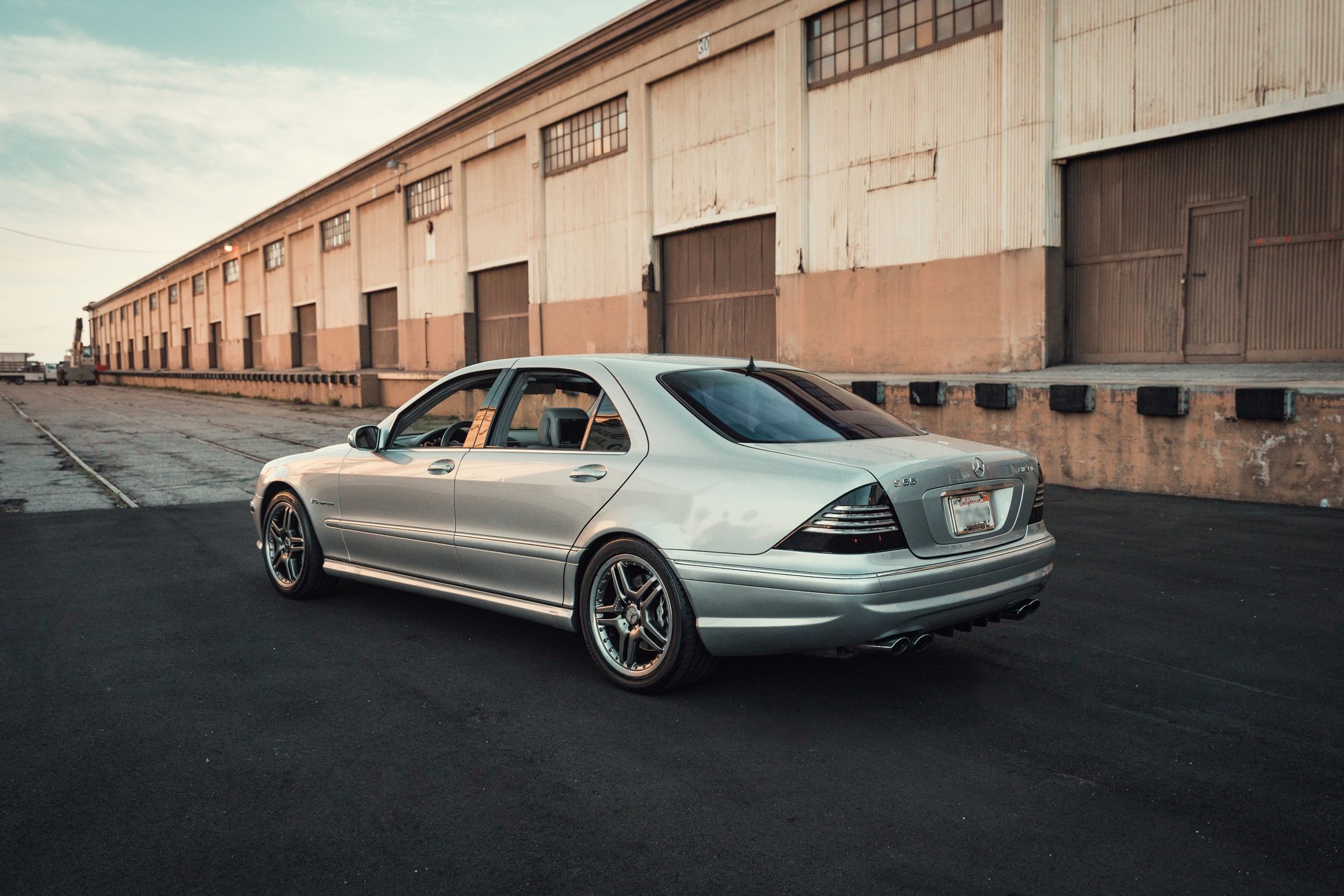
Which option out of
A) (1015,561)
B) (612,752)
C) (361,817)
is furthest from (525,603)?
(1015,561)

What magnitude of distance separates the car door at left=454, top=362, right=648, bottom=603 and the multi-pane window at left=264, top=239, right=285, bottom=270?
4113cm

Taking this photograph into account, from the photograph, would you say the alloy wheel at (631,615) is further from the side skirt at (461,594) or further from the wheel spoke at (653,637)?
the side skirt at (461,594)

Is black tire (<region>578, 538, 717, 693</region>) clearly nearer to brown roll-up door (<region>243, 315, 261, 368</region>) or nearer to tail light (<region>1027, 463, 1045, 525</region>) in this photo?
tail light (<region>1027, 463, 1045, 525</region>)

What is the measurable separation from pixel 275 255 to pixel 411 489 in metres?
42.4

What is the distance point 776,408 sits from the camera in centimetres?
458

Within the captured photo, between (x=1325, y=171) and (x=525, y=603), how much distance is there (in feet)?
35.4

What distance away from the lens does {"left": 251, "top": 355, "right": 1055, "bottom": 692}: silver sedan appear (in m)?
3.79

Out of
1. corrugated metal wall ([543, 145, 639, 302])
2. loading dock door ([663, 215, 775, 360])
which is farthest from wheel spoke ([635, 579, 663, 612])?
corrugated metal wall ([543, 145, 639, 302])

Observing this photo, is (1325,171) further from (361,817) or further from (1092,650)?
(361,817)

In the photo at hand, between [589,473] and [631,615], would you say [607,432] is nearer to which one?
[589,473]

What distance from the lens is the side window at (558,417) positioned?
461 cm

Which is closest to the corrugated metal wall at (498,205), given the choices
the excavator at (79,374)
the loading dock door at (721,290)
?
the loading dock door at (721,290)

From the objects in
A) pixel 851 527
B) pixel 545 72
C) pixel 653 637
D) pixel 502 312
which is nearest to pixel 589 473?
pixel 653 637

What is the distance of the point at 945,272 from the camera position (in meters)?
14.8
